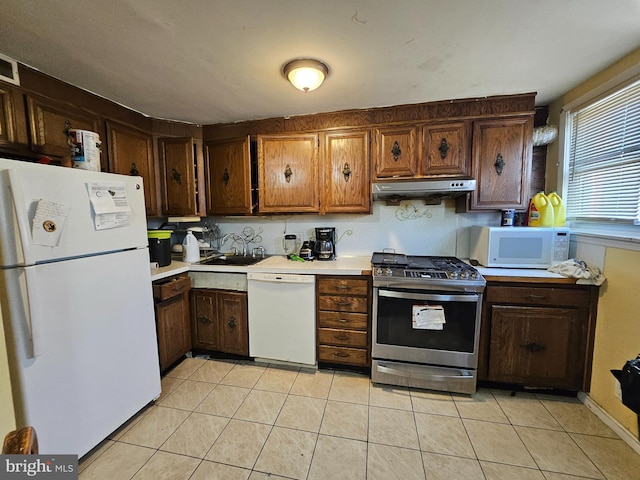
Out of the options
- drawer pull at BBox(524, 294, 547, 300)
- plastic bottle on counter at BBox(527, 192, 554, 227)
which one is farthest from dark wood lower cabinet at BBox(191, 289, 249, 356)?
plastic bottle on counter at BBox(527, 192, 554, 227)

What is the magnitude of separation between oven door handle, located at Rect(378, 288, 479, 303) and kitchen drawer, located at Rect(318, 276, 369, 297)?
0.16 m

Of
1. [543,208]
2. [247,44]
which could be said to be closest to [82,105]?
[247,44]

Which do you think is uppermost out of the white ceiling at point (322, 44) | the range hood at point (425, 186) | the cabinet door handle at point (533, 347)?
the white ceiling at point (322, 44)

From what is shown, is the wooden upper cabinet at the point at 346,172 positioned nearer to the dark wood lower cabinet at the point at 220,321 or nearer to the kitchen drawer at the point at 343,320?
the kitchen drawer at the point at 343,320

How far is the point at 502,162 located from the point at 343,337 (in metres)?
1.95

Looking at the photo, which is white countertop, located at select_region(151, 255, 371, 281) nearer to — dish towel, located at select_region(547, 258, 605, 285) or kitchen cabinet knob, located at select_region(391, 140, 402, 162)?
kitchen cabinet knob, located at select_region(391, 140, 402, 162)

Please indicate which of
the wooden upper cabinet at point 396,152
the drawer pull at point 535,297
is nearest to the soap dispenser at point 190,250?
the wooden upper cabinet at point 396,152

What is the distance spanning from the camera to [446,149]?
Result: 219 cm

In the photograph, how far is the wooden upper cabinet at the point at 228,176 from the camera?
2523mm

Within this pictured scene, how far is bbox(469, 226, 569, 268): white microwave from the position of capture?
1943mm

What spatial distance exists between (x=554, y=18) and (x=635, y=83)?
84 centimetres

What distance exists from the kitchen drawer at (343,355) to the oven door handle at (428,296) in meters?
0.55

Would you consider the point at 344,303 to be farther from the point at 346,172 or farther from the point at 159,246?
the point at 159,246

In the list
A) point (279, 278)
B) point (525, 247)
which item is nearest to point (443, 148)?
point (525, 247)
